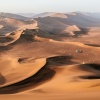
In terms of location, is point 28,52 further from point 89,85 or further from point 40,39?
point 89,85

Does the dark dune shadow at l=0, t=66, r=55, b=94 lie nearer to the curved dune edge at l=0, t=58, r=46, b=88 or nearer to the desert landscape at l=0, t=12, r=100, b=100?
the desert landscape at l=0, t=12, r=100, b=100

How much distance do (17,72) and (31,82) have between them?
1624 millimetres

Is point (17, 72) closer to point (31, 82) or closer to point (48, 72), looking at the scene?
point (48, 72)

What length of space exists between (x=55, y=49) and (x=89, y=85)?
10312 mm

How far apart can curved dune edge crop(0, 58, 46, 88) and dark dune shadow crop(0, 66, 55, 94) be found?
0.23 meters

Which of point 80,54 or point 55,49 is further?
point 55,49

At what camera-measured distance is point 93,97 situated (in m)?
5.02

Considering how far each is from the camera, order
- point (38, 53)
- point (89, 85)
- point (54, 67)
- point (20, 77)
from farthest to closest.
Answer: point (38, 53) < point (54, 67) < point (20, 77) < point (89, 85)

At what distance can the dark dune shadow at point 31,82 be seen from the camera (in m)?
8.53

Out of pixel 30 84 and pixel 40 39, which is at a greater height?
pixel 40 39

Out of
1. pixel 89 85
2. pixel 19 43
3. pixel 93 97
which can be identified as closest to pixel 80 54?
pixel 19 43

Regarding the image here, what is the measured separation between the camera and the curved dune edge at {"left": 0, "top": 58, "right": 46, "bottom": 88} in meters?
9.75

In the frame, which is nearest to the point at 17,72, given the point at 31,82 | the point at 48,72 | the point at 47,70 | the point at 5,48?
the point at 47,70

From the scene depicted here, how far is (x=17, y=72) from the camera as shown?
10820 millimetres
